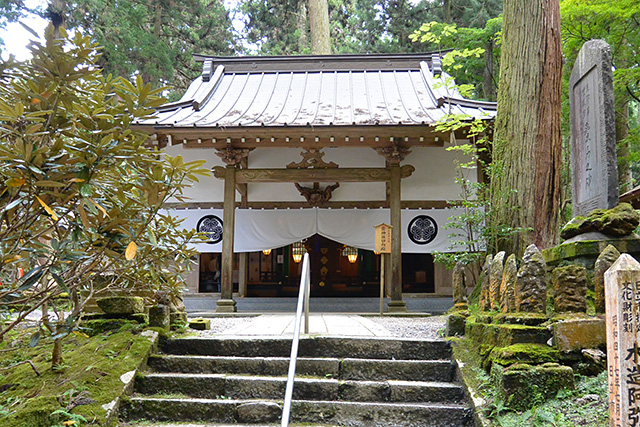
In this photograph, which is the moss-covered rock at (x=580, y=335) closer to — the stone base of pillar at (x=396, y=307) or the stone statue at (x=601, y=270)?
the stone statue at (x=601, y=270)

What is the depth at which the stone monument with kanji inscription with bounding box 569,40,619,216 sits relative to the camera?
15.9ft

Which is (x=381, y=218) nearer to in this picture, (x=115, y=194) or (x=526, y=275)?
(x=526, y=275)

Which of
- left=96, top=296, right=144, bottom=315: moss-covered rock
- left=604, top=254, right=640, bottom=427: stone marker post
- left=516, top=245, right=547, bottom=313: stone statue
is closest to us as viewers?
left=604, top=254, right=640, bottom=427: stone marker post

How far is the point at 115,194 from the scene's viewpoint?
3221 mm

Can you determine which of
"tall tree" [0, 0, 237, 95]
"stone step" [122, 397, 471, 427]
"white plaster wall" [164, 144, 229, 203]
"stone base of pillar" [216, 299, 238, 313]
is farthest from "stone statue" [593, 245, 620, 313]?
"tall tree" [0, 0, 237, 95]

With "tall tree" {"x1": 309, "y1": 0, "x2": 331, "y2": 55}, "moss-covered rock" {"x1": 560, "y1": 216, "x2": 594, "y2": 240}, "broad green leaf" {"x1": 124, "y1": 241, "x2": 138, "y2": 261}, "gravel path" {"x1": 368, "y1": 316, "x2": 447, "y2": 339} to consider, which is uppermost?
"tall tree" {"x1": 309, "y1": 0, "x2": 331, "y2": 55}

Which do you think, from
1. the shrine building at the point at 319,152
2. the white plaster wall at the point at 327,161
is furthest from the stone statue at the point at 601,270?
the white plaster wall at the point at 327,161

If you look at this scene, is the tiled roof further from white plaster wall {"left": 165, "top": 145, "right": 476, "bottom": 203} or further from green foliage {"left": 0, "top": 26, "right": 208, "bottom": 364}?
green foliage {"left": 0, "top": 26, "right": 208, "bottom": 364}

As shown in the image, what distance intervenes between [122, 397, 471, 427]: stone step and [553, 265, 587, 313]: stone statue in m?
1.08

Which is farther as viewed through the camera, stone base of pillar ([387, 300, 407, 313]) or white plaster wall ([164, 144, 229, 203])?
white plaster wall ([164, 144, 229, 203])

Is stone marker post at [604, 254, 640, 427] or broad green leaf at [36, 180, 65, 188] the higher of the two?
broad green leaf at [36, 180, 65, 188]

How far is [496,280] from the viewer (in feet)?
14.7

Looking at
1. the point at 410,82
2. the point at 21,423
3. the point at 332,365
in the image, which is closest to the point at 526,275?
the point at 332,365

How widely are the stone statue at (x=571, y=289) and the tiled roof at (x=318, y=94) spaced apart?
17.5 ft
